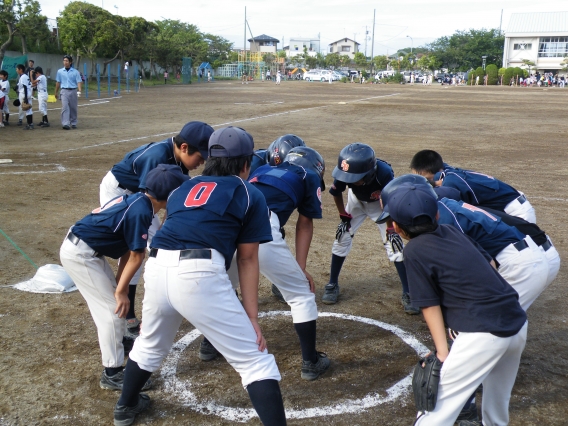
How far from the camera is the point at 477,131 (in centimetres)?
1902

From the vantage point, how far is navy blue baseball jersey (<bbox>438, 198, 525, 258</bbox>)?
12.2 feet

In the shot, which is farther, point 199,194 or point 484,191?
point 484,191

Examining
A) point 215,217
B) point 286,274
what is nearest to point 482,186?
point 286,274

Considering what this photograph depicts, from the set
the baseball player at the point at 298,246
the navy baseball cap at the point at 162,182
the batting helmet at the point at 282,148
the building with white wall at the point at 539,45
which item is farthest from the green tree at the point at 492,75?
the navy baseball cap at the point at 162,182

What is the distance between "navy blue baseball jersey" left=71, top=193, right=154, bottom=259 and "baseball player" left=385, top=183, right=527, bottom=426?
160 cm

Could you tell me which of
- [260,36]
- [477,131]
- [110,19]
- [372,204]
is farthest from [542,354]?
[260,36]

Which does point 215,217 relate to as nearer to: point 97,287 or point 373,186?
point 97,287

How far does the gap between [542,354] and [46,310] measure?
4.46m

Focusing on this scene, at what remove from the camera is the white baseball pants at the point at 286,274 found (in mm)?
4129

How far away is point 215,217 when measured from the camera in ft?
10.3

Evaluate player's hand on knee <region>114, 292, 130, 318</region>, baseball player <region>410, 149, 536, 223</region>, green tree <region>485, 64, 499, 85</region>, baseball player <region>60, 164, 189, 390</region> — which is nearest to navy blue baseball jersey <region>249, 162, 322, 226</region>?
baseball player <region>60, 164, 189, 390</region>

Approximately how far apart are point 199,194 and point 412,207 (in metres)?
1.17

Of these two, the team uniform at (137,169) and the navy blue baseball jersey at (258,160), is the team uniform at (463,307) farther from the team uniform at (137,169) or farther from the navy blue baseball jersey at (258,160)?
the navy blue baseball jersey at (258,160)

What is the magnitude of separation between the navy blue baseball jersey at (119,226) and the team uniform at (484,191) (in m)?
2.42
